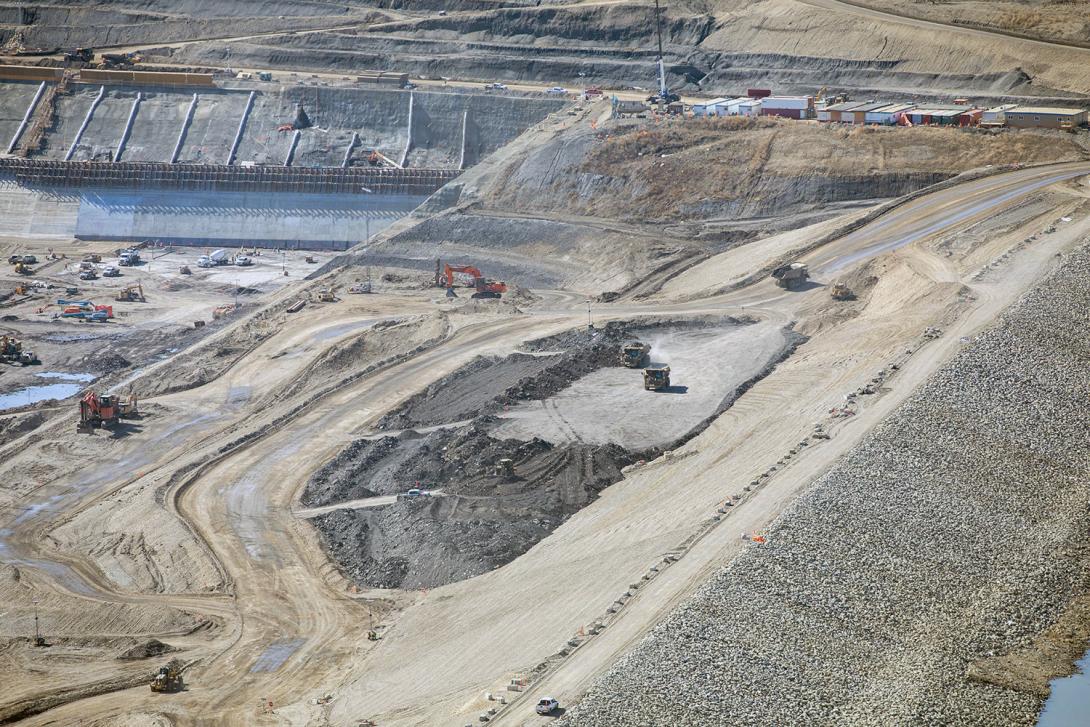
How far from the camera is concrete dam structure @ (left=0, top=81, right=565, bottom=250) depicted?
86312 millimetres

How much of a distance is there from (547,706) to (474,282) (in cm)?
4448

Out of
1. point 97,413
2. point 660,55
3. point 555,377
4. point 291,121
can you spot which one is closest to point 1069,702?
point 555,377

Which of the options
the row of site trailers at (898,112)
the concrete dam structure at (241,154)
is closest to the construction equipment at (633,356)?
the row of site trailers at (898,112)

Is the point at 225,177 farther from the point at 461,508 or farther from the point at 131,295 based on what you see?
the point at 461,508

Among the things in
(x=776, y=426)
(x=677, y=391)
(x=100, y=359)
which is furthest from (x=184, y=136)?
(x=776, y=426)

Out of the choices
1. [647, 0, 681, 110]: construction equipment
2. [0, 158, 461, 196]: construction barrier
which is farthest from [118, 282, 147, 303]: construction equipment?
[647, 0, 681, 110]: construction equipment

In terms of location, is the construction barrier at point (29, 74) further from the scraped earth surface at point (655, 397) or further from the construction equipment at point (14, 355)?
the scraped earth surface at point (655, 397)

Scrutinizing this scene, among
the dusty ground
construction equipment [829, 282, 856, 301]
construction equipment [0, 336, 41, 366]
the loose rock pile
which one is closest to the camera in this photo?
the loose rock pile

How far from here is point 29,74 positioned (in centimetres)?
9944

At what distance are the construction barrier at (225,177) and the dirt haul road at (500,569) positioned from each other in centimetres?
3050

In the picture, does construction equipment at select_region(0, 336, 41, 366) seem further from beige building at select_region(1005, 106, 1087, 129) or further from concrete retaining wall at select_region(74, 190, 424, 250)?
beige building at select_region(1005, 106, 1087, 129)

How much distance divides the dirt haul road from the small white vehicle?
43 centimetres

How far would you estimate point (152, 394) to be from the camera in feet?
188

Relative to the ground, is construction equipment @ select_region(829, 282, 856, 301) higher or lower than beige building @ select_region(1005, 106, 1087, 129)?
lower
